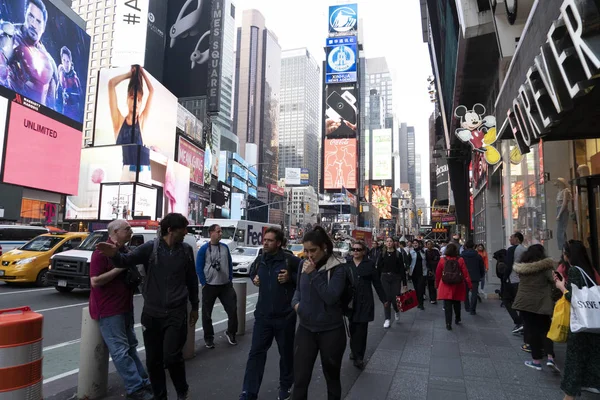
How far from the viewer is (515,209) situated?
38.4 ft

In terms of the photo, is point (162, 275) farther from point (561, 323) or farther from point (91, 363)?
point (561, 323)

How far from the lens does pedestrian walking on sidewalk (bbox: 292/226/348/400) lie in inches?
133

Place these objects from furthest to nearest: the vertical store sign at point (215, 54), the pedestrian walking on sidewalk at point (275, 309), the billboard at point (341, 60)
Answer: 1. the billboard at point (341, 60)
2. the vertical store sign at point (215, 54)
3. the pedestrian walking on sidewalk at point (275, 309)

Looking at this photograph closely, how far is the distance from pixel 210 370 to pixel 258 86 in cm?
20032

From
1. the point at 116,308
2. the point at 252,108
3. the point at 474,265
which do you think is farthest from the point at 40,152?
the point at 252,108

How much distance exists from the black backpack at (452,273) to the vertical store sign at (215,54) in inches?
2960

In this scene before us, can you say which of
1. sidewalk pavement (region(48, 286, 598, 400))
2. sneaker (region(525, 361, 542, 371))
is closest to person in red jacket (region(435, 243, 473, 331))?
sidewalk pavement (region(48, 286, 598, 400))

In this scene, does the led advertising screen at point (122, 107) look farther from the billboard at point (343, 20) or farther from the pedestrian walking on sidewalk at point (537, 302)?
the billboard at point (343, 20)

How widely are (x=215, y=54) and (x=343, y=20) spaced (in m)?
47.0

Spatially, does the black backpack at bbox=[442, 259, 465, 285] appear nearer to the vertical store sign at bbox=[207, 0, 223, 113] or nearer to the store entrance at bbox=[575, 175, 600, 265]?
the store entrance at bbox=[575, 175, 600, 265]

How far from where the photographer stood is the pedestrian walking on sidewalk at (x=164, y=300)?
377cm

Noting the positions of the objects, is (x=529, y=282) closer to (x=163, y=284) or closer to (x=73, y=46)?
(x=163, y=284)

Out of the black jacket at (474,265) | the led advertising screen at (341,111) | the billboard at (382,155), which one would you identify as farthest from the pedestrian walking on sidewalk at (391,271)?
the billboard at (382,155)

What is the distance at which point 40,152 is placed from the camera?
143 feet
